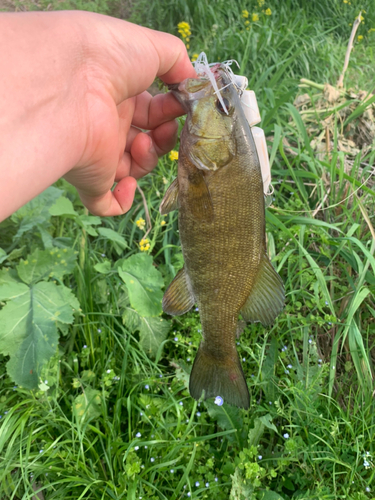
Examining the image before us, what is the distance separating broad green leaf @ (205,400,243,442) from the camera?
1.87 m

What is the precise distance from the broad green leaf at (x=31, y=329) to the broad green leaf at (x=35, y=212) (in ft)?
1.37

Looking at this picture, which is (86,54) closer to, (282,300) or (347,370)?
(282,300)

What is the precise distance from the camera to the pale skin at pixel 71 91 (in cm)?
100

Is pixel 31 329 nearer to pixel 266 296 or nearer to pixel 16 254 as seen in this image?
pixel 16 254

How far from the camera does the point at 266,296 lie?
1485mm

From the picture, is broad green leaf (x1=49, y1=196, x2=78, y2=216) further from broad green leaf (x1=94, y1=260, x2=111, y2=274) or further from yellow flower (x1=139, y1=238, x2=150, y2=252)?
yellow flower (x1=139, y1=238, x2=150, y2=252)

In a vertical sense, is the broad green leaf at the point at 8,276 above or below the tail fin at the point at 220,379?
above

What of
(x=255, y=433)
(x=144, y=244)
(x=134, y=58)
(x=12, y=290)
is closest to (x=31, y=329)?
(x=12, y=290)

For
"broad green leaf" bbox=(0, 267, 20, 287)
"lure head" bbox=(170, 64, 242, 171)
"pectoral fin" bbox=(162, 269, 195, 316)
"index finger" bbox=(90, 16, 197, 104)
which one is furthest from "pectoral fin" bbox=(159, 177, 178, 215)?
"broad green leaf" bbox=(0, 267, 20, 287)

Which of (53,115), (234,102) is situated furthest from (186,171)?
(53,115)

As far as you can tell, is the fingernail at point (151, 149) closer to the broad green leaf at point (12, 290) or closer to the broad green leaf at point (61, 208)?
the broad green leaf at point (61, 208)

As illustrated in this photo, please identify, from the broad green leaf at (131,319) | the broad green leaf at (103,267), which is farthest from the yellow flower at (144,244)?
Answer: the broad green leaf at (131,319)

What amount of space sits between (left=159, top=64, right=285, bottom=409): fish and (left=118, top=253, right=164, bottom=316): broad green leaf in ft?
1.58

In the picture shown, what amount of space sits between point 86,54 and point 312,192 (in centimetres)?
207
